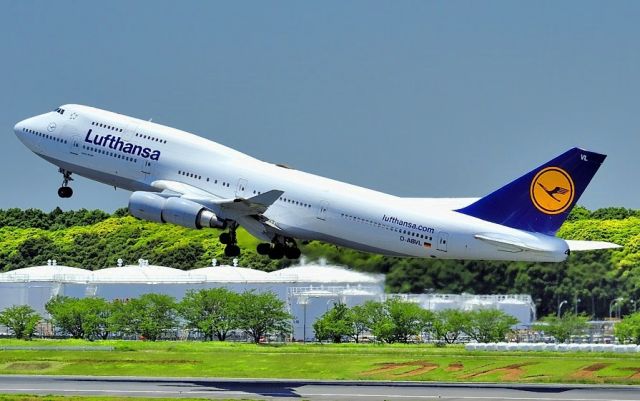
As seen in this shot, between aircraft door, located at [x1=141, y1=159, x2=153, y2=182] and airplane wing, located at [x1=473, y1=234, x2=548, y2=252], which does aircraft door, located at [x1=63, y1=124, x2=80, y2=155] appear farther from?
airplane wing, located at [x1=473, y1=234, x2=548, y2=252]

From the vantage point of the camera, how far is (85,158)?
8600cm

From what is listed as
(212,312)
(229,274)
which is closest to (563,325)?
(212,312)

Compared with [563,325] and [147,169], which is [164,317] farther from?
[563,325]

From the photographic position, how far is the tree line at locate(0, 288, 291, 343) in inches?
5797

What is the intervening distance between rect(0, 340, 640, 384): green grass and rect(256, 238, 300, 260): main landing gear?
1160cm

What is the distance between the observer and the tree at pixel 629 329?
100900 mm

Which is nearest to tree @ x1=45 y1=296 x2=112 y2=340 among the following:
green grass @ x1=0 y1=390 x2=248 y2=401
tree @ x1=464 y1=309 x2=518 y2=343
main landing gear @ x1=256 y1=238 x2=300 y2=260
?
tree @ x1=464 y1=309 x2=518 y2=343

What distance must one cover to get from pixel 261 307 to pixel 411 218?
69.7 meters

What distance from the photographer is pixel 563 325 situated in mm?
88750

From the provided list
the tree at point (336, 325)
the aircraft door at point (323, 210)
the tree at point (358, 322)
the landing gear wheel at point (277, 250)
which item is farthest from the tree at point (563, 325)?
the tree at point (336, 325)

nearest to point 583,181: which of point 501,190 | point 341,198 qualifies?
point 501,190

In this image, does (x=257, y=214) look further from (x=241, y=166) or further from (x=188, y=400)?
(x=188, y=400)

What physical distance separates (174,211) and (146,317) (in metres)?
70.1

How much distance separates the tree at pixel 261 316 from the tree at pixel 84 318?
13.3 m
